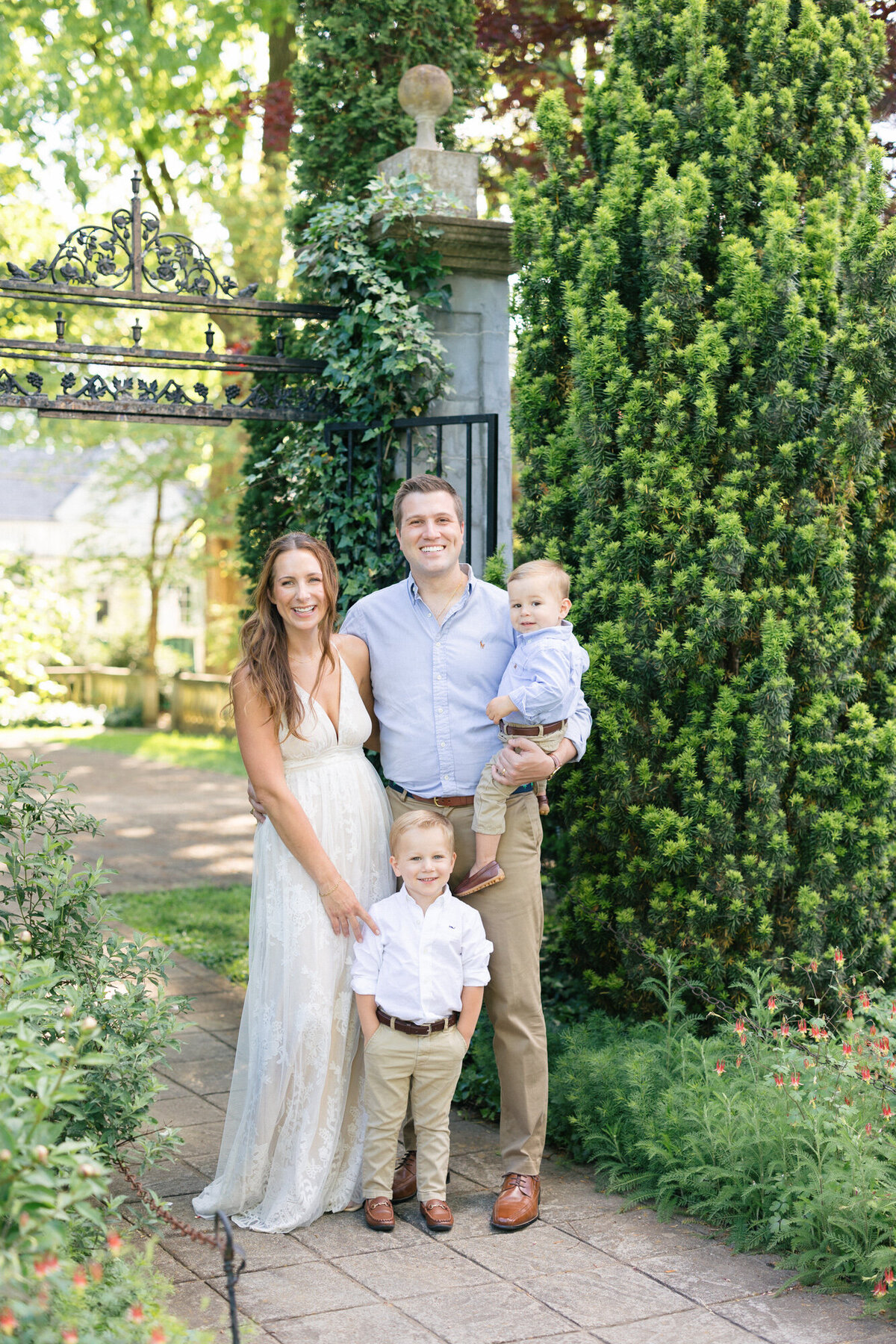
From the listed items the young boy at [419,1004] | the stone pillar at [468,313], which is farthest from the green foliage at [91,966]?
the stone pillar at [468,313]

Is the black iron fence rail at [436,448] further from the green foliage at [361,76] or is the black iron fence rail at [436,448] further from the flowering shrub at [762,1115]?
the flowering shrub at [762,1115]

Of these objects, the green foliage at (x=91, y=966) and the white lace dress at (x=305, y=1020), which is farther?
the white lace dress at (x=305, y=1020)

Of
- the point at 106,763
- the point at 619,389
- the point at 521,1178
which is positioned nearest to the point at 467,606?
the point at 619,389

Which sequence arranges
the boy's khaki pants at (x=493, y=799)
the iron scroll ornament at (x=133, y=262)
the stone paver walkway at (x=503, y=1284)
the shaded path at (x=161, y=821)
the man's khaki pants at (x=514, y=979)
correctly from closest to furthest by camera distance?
the stone paver walkway at (x=503, y=1284), the boy's khaki pants at (x=493, y=799), the man's khaki pants at (x=514, y=979), the iron scroll ornament at (x=133, y=262), the shaded path at (x=161, y=821)

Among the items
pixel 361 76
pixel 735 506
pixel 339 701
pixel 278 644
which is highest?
pixel 361 76

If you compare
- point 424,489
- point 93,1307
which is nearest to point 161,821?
point 424,489

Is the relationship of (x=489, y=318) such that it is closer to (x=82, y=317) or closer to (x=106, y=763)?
(x=106, y=763)

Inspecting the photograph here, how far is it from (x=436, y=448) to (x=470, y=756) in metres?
1.89

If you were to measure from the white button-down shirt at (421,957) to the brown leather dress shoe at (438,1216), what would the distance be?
0.52 metres

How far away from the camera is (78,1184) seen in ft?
6.85

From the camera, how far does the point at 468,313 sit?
5.27 metres

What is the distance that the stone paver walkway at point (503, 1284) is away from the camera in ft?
9.63

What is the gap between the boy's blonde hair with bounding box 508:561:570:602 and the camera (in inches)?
140

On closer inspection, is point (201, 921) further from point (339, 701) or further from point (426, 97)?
point (426, 97)
